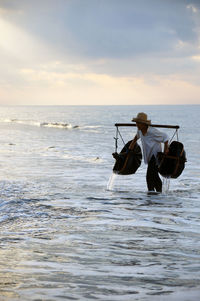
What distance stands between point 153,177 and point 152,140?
Result: 3.08 feet

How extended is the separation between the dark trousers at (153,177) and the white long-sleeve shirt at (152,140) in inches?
6.2

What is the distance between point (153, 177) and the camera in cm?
912

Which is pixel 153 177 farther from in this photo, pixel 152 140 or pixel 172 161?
pixel 152 140

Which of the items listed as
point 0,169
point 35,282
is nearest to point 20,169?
point 0,169

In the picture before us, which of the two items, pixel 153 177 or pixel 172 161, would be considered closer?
pixel 172 161

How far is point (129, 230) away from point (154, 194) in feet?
10.3

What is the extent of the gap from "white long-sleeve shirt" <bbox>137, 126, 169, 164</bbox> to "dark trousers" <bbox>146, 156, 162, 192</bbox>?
0.16 meters

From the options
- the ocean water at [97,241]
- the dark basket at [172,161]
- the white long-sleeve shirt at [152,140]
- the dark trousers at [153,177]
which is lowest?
the ocean water at [97,241]

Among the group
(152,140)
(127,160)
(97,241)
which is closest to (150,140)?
(152,140)

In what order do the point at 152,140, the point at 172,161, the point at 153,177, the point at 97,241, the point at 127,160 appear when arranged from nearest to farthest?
the point at 97,241
the point at 152,140
the point at 172,161
the point at 153,177
the point at 127,160

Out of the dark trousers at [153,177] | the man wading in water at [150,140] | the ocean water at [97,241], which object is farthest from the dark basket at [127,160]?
the ocean water at [97,241]

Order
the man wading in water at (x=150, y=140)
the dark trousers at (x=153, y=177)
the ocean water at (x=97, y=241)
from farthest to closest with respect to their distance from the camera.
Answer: the dark trousers at (x=153, y=177) < the man wading in water at (x=150, y=140) < the ocean water at (x=97, y=241)

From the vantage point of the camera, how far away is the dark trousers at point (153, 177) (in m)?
8.95

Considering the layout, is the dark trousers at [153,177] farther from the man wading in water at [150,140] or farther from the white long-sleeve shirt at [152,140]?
the white long-sleeve shirt at [152,140]
